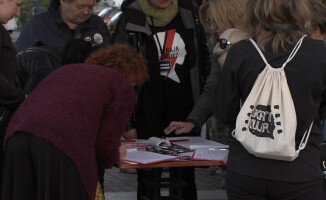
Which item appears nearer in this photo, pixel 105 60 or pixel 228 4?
pixel 105 60

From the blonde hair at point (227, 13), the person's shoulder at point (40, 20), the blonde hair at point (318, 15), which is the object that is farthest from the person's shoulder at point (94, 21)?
the blonde hair at point (318, 15)

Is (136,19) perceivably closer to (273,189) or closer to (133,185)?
(273,189)

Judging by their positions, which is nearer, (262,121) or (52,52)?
(262,121)

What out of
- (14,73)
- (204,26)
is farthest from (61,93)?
(204,26)

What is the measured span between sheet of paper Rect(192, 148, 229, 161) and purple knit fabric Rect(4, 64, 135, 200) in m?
0.64

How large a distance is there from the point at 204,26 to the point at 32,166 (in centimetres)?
194

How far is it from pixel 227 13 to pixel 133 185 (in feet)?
9.82

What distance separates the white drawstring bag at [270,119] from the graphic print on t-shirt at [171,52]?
70.3 inches

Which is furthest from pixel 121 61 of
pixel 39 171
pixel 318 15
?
pixel 318 15

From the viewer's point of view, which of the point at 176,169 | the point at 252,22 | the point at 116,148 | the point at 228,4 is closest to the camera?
the point at 252,22

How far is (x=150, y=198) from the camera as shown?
4.13 m

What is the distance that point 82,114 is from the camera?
2748 mm

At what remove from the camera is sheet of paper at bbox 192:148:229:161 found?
3373mm

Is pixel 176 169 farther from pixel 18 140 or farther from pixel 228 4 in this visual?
pixel 18 140
